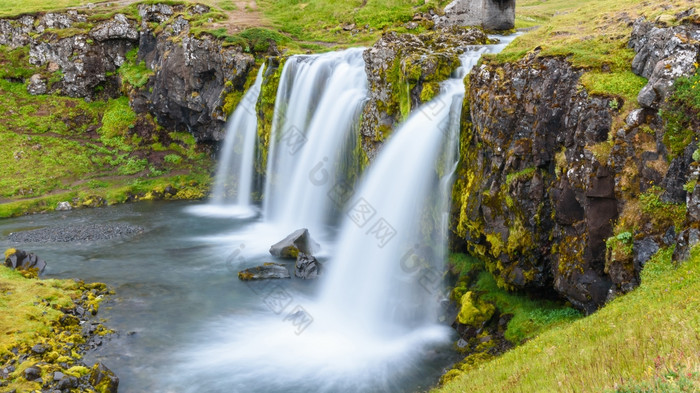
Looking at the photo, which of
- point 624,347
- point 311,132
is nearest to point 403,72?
point 311,132

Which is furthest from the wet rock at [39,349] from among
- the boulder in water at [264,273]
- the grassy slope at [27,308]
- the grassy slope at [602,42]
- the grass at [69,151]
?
the grass at [69,151]

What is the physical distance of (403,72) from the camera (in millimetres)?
25625

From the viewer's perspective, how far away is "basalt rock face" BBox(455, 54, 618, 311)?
14.8m

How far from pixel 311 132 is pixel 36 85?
148 feet

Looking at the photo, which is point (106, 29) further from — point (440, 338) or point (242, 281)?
point (440, 338)

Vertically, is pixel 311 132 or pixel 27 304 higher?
pixel 311 132

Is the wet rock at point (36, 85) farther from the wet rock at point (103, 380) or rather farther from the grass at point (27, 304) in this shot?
the wet rock at point (103, 380)

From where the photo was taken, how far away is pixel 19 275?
24.6 meters

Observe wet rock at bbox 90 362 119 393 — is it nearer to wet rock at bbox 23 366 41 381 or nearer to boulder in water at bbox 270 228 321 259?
wet rock at bbox 23 366 41 381

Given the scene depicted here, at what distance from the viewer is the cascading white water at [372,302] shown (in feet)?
55.0

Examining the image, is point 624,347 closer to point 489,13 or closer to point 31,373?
point 31,373

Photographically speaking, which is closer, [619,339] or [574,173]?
→ [619,339]

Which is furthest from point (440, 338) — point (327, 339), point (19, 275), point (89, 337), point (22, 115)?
point (22, 115)

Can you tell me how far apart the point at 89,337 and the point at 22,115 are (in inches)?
1927
